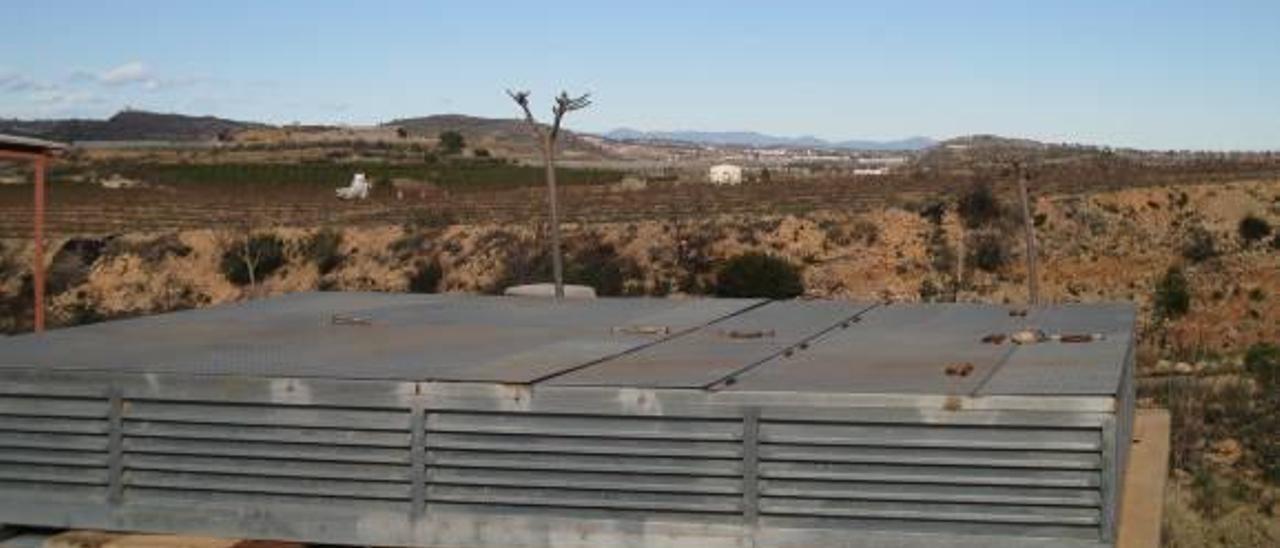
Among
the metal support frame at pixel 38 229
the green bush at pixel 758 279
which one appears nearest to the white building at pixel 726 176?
the green bush at pixel 758 279

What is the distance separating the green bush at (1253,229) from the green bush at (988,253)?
716 centimetres

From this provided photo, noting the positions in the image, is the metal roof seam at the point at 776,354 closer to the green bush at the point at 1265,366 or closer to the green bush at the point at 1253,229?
the green bush at the point at 1265,366

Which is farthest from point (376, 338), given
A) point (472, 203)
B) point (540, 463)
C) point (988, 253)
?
point (472, 203)

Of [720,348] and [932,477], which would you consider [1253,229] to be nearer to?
[720,348]

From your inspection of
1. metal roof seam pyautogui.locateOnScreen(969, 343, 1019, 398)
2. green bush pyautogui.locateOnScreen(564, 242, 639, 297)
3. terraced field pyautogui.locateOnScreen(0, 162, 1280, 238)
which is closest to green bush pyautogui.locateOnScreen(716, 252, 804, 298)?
green bush pyautogui.locateOnScreen(564, 242, 639, 297)

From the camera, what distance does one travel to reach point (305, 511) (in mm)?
6891

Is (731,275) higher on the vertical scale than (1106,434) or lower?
lower

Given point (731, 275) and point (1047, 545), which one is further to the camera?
point (731, 275)

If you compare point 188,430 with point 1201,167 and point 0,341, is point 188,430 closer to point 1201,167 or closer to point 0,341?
point 0,341

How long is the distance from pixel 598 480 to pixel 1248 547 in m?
7.67

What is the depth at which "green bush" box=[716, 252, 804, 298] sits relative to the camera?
4122 centimetres

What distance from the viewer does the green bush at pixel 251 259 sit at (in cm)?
5078

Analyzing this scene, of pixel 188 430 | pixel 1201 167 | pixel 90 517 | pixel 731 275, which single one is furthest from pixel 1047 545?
pixel 1201 167

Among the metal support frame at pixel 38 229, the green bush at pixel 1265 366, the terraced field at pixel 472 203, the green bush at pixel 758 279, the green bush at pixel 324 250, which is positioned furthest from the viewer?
the terraced field at pixel 472 203
